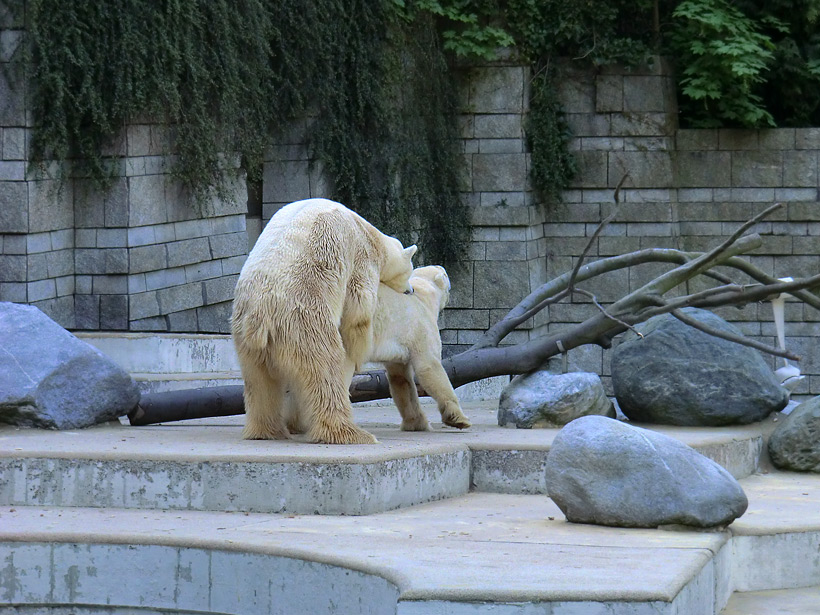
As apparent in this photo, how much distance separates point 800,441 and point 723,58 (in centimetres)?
691

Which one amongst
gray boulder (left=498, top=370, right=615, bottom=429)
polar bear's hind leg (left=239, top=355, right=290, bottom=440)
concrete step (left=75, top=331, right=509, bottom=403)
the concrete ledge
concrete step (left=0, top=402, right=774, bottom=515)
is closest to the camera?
the concrete ledge

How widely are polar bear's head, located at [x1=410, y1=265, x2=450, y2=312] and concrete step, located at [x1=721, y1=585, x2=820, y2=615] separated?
238 cm

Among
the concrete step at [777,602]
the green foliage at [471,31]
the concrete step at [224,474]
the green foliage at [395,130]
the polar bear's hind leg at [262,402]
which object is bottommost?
the concrete step at [777,602]

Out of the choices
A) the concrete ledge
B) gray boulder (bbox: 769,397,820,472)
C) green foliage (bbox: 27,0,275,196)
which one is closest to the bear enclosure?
green foliage (bbox: 27,0,275,196)

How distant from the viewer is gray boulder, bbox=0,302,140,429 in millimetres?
5906

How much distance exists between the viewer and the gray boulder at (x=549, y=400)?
6871mm

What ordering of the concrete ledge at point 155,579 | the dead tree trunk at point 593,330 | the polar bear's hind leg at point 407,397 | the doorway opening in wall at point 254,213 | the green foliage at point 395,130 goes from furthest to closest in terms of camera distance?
the doorway opening in wall at point 254,213
the green foliage at point 395,130
the dead tree trunk at point 593,330
the polar bear's hind leg at point 407,397
the concrete ledge at point 155,579

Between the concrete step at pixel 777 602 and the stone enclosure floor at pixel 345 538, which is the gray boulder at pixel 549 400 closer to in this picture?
the stone enclosure floor at pixel 345 538

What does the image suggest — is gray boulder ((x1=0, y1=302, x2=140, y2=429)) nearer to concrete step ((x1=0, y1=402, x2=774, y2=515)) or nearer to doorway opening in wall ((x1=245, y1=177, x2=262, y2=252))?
concrete step ((x1=0, y1=402, x2=774, y2=515))

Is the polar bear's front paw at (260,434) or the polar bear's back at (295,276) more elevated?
the polar bear's back at (295,276)

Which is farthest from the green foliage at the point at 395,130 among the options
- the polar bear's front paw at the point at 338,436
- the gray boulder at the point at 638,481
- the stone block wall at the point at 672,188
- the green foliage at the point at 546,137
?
the gray boulder at the point at 638,481

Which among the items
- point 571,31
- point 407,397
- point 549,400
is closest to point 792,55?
point 571,31

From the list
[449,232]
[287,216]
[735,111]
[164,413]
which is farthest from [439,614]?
[735,111]

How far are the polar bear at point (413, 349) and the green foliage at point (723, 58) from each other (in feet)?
24.1
